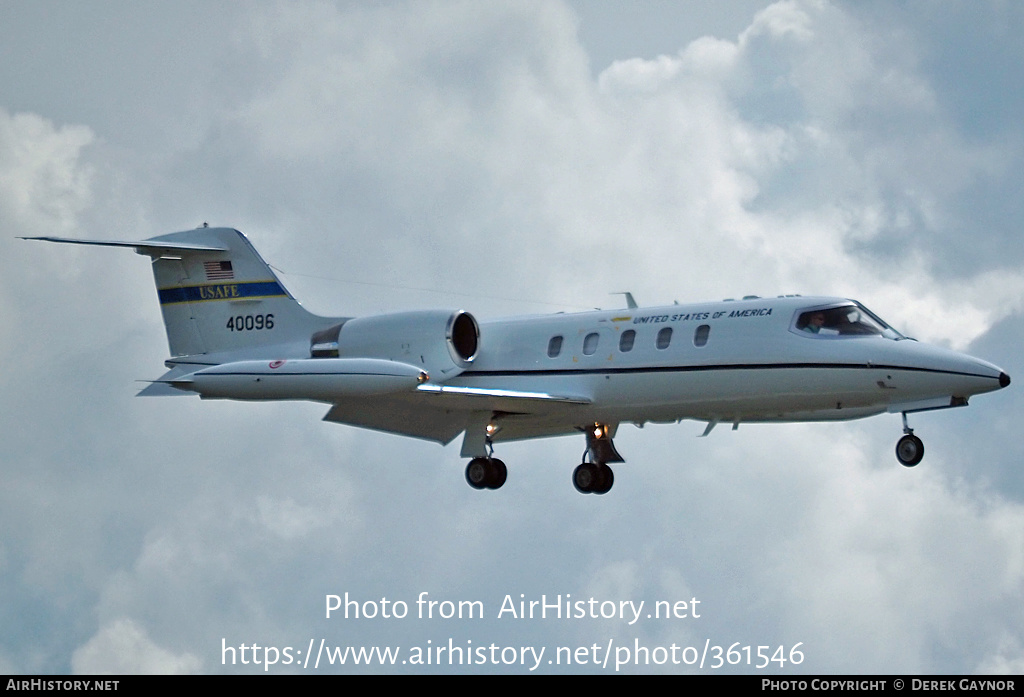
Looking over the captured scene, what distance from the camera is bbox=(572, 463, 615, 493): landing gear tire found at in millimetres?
29391

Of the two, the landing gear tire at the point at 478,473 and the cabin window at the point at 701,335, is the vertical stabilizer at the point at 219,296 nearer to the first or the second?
the landing gear tire at the point at 478,473

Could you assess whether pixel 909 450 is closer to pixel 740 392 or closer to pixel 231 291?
pixel 740 392

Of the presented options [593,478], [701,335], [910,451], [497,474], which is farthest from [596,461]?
[910,451]

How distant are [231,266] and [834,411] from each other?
42.9 feet

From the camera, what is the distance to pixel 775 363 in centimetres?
2553

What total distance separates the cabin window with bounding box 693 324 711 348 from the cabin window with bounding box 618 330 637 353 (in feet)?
4.18

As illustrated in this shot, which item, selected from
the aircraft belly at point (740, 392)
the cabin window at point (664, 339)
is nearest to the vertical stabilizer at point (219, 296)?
the aircraft belly at point (740, 392)

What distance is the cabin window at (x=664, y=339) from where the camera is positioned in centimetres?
2672

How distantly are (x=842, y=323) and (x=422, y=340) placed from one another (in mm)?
7905

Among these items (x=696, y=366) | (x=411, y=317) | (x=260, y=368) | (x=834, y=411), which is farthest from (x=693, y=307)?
(x=260, y=368)

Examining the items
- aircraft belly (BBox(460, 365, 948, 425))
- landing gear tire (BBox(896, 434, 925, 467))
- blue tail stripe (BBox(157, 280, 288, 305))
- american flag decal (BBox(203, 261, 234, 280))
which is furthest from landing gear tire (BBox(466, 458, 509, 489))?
landing gear tire (BBox(896, 434, 925, 467))

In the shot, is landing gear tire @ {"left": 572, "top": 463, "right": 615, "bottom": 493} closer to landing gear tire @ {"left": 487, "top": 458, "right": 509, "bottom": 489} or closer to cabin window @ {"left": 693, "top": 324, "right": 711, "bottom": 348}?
landing gear tire @ {"left": 487, "top": 458, "right": 509, "bottom": 489}

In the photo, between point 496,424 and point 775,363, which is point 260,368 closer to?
point 496,424

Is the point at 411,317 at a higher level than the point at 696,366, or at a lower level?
higher
